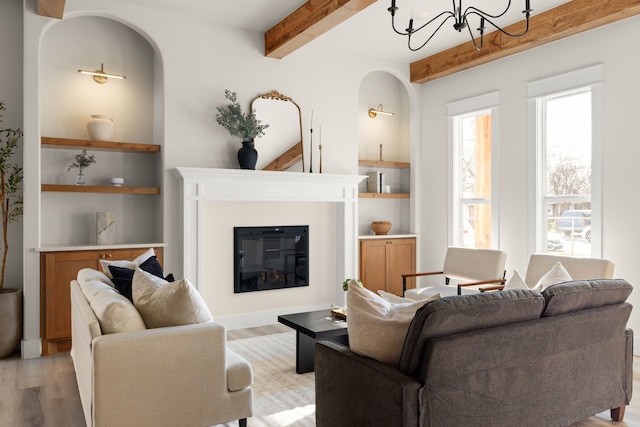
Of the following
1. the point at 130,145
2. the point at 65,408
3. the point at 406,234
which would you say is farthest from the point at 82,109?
the point at 406,234

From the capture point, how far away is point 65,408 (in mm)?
3023

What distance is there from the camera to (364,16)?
4.70m

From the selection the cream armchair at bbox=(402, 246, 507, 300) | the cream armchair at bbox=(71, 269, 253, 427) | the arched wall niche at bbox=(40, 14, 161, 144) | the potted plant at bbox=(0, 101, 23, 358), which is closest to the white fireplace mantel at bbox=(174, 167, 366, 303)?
the arched wall niche at bbox=(40, 14, 161, 144)

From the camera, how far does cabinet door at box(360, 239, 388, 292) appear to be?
18.9 ft

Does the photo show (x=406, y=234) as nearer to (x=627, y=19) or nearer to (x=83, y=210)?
(x=627, y=19)

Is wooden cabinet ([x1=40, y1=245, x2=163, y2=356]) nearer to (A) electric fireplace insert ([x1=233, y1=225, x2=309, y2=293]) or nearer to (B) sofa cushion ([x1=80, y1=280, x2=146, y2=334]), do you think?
(A) electric fireplace insert ([x1=233, y1=225, x2=309, y2=293])

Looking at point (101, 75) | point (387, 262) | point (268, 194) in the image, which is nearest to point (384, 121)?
point (387, 262)

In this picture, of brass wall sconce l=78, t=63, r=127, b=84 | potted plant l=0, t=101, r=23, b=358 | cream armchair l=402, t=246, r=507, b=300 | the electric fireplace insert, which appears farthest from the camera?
the electric fireplace insert

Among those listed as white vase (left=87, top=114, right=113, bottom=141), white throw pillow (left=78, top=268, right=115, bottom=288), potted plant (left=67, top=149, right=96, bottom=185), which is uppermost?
white vase (left=87, top=114, right=113, bottom=141)

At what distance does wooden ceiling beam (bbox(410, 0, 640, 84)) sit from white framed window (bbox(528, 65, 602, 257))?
15.7 inches

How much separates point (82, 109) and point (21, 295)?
5.76ft

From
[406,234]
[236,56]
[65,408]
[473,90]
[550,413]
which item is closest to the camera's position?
[550,413]

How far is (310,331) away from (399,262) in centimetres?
293

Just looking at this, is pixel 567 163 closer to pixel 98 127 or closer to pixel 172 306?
pixel 172 306
